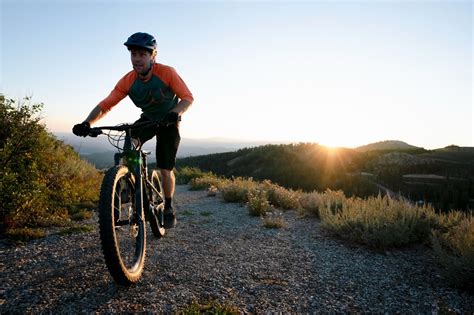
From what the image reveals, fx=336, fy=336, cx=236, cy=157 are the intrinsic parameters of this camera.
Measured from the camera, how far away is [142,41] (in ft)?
13.4

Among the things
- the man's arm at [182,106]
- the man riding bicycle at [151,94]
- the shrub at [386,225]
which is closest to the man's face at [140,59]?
the man riding bicycle at [151,94]

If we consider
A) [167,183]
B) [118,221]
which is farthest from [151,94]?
[118,221]

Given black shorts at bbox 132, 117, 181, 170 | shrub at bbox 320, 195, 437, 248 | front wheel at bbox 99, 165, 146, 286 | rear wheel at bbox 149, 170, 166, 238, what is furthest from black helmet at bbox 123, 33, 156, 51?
shrub at bbox 320, 195, 437, 248

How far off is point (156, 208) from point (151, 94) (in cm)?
158

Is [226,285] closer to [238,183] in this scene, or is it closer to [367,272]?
[367,272]

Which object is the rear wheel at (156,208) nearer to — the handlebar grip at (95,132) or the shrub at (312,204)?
the handlebar grip at (95,132)

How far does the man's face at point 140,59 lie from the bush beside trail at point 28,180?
274 cm

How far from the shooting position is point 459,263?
3.89 m

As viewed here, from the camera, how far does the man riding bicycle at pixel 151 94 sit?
13.7ft

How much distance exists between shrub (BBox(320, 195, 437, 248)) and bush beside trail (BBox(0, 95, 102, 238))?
5.09m

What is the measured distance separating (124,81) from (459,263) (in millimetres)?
4704

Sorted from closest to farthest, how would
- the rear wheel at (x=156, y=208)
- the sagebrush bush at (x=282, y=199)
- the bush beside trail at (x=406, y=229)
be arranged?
the bush beside trail at (x=406, y=229)
the rear wheel at (x=156, y=208)
the sagebrush bush at (x=282, y=199)

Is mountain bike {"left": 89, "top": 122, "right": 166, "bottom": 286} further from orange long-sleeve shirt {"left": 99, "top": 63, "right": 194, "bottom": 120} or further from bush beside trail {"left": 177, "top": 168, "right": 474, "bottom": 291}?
bush beside trail {"left": 177, "top": 168, "right": 474, "bottom": 291}

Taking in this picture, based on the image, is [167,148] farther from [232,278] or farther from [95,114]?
[232,278]
